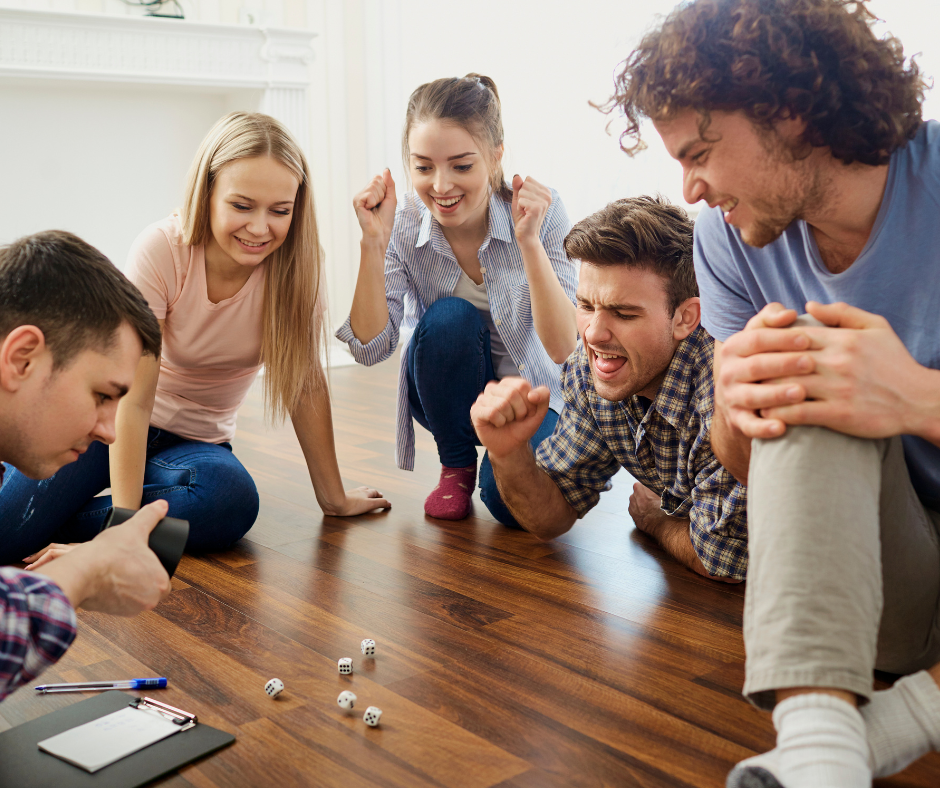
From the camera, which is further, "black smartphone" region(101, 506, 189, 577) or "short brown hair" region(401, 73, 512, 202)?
"short brown hair" region(401, 73, 512, 202)

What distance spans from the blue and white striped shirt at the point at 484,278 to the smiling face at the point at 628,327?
0.52 m

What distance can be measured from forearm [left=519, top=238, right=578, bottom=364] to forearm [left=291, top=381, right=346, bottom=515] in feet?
1.74

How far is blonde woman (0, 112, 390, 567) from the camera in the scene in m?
1.86

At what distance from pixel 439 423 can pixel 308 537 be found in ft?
1.42

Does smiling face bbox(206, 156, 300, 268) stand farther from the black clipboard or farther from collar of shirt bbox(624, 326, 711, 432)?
the black clipboard

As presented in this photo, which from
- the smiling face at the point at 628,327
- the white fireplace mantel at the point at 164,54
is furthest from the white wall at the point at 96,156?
the smiling face at the point at 628,327

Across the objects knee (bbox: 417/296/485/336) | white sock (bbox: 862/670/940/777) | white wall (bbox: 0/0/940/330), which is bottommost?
white sock (bbox: 862/670/940/777)

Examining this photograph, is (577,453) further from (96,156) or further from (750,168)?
(96,156)

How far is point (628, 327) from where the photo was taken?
5.54 ft

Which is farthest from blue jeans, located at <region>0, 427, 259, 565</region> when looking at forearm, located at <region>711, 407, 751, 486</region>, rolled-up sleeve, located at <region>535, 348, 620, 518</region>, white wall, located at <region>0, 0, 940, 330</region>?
white wall, located at <region>0, 0, 940, 330</region>

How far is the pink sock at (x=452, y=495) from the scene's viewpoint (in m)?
2.20

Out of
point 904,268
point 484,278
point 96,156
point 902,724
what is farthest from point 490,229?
point 96,156

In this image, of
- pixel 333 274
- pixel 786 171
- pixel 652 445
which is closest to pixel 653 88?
pixel 786 171

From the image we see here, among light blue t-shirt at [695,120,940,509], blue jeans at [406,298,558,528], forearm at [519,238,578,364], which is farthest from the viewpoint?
blue jeans at [406,298,558,528]
